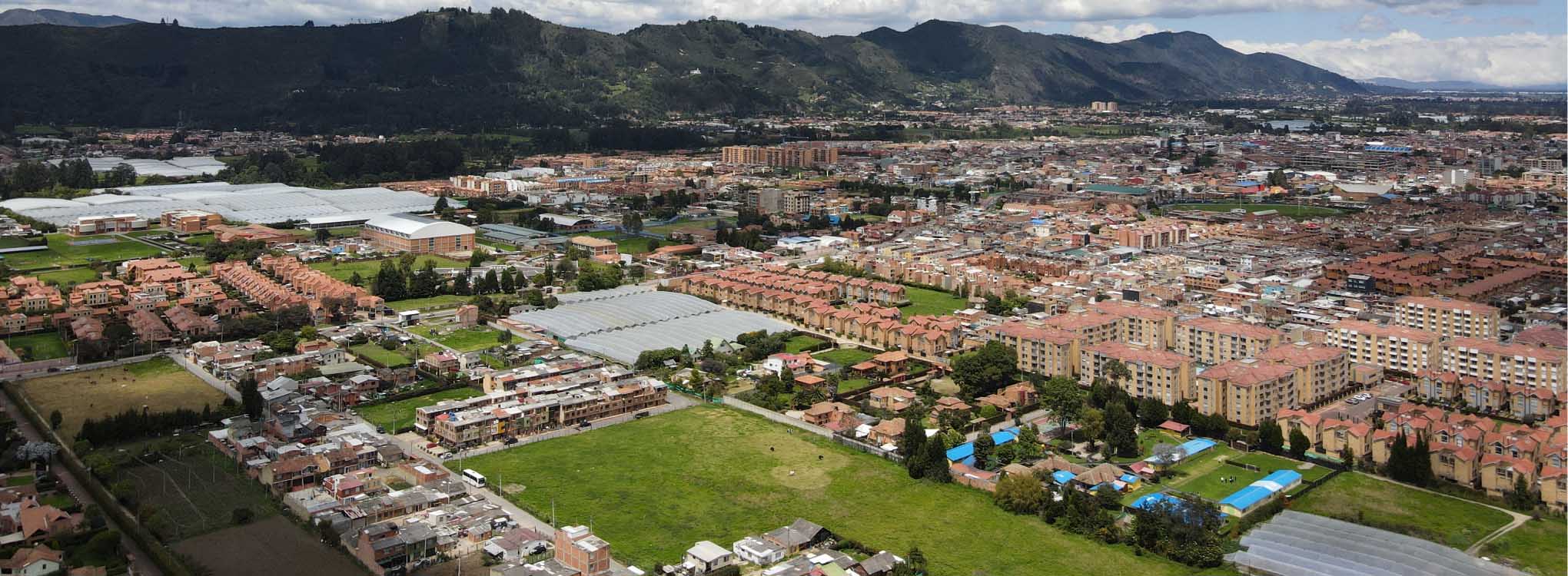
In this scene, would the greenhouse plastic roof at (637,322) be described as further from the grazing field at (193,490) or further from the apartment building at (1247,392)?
the apartment building at (1247,392)

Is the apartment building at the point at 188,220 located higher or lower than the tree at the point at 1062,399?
higher

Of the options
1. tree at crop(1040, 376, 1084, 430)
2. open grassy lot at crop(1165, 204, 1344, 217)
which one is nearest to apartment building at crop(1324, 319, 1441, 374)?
tree at crop(1040, 376, 1084, 430)

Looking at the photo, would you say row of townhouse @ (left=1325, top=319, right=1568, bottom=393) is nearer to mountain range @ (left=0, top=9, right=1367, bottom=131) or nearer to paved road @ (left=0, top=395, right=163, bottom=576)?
paved road @ (left=0, top=395, right=163, bottom=576)

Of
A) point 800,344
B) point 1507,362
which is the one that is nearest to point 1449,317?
point 1507,362

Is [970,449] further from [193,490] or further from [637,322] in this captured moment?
[193,490]

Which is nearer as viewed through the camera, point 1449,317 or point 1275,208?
point 1449,317

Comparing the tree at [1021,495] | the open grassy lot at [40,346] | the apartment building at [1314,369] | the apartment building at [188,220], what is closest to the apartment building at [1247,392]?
the apartment building at [1314,369]

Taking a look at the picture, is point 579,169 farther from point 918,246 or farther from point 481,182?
point 918,246
